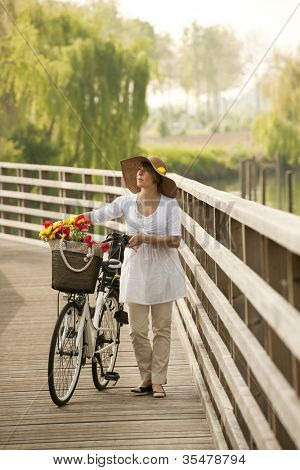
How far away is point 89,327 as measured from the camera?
614cm

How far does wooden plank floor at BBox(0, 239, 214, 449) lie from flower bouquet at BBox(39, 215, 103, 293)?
2.06 ft

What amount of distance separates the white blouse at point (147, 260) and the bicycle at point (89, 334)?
0.38 feet

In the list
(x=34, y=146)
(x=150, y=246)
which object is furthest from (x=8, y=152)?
(x=150, y=246)

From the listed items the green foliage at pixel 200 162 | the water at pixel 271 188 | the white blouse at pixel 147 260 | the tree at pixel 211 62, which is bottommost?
the water at pixel 271 188

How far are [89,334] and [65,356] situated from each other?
164mm

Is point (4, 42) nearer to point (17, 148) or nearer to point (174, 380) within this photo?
point (17, 148)

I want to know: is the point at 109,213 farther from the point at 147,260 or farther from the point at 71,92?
the point at 71,92

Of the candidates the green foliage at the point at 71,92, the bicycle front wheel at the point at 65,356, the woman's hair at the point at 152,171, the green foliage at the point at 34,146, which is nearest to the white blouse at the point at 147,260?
the woman's hair at the point at 152,171

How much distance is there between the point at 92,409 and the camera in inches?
237

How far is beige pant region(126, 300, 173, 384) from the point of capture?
20.6 ft

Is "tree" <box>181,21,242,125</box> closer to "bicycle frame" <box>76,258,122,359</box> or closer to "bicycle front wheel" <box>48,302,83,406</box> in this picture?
"bicycle frame" <box>76,258,122,359</box>

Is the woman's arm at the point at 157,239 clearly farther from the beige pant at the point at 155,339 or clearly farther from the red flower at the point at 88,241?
the beige pant at the point at 155,339

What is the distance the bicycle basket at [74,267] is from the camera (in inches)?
233

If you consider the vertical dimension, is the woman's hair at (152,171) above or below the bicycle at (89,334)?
above
